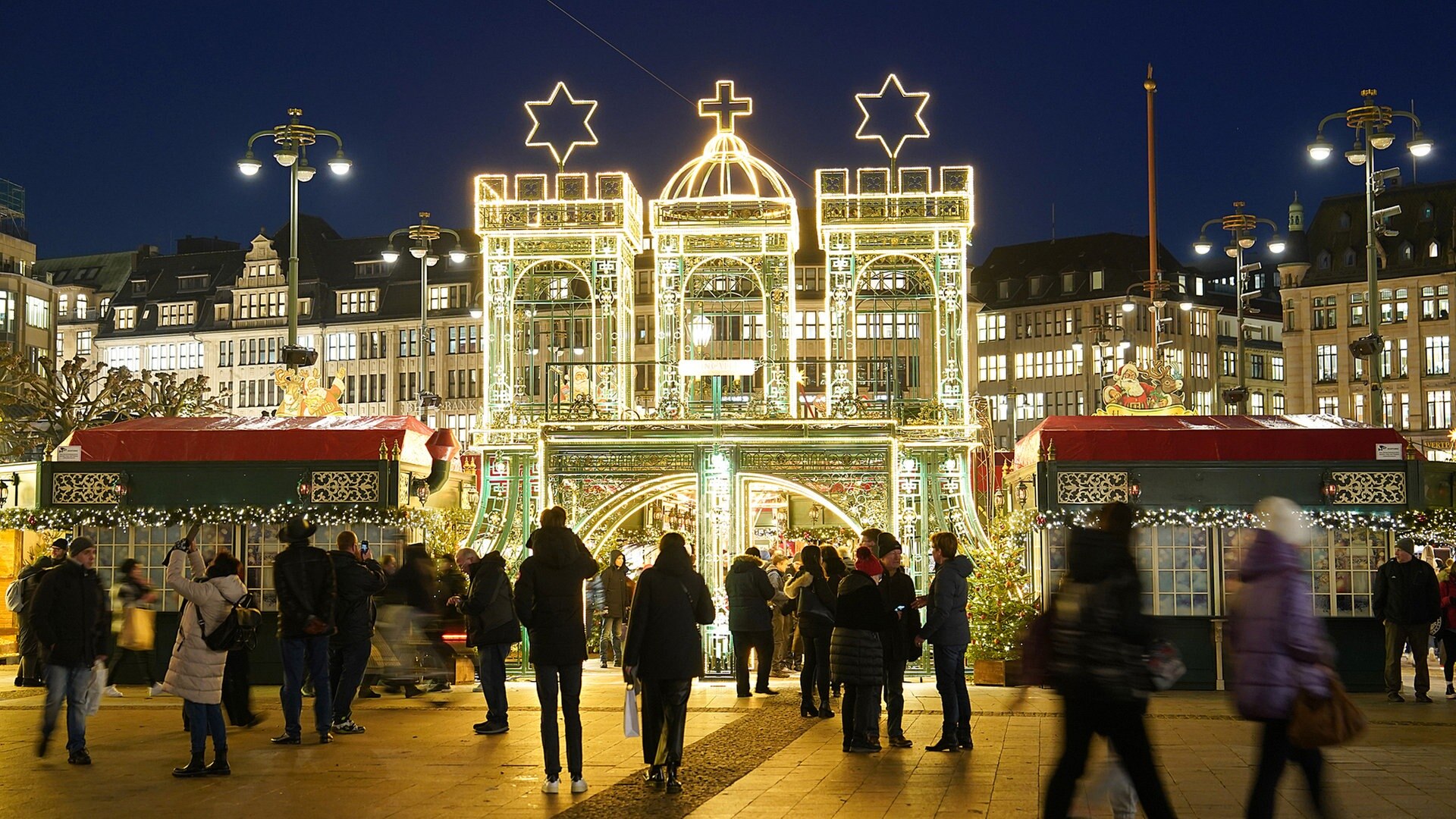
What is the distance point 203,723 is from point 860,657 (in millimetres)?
4889

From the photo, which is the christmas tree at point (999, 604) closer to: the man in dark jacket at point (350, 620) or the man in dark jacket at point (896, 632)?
the man in dark jacket at point (896, 632)

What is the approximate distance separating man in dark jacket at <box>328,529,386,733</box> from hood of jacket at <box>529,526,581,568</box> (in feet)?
13.7

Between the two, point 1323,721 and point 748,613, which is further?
point 748,613

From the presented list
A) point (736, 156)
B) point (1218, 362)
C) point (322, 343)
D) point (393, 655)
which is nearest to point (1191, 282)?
point (1218, 362)

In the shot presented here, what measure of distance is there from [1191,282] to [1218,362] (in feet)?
17.5

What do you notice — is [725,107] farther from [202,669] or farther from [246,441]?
[202,669]

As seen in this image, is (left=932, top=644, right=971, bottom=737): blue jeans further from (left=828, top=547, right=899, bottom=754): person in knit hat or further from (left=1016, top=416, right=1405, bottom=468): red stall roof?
(left=1016, top=416, right=1405, bottom=468): red stall roof

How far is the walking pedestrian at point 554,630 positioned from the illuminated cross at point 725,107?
13637 millimetres

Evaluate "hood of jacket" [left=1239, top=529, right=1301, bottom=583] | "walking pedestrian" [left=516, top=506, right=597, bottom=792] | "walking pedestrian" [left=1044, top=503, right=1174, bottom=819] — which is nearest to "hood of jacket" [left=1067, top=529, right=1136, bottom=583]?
"walking pedestrian" [left=1044, top=503, right=1174, bottom=819]

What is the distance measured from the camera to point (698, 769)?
12.4 meters

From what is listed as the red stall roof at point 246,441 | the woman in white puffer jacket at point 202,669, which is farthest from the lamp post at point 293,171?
the woman in white puffer jacket at point 202,669

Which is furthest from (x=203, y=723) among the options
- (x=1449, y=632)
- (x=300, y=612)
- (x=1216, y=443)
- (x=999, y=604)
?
(x=1449, y=632)

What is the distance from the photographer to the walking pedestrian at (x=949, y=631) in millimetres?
13602

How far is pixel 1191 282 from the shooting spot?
99438mm
